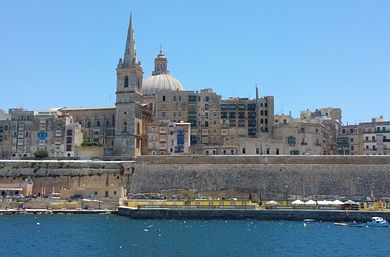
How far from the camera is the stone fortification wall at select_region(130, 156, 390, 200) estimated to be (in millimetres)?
61812

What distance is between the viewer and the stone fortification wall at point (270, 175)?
61.8 m

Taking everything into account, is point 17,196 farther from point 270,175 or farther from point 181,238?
point 181,238

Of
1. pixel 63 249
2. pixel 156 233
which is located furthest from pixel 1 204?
pixel 63 249

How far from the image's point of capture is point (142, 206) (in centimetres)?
5519

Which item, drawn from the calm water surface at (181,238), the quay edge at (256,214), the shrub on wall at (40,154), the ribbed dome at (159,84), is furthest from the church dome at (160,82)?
the calm water surface at (181,238)

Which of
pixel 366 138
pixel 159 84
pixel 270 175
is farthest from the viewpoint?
pixel 159 84

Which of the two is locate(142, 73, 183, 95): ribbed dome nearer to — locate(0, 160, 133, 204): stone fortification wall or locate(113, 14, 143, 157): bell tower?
locate(113, 14, 143, 157): bell tower

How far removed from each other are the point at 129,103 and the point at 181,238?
38.7 m

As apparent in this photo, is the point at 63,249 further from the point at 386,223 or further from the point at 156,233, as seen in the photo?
the point at 386,223

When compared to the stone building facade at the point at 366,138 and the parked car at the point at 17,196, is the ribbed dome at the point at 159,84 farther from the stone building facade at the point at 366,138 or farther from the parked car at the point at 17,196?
the parked car at the point at 17,196

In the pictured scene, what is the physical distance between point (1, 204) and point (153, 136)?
22143 millimetres

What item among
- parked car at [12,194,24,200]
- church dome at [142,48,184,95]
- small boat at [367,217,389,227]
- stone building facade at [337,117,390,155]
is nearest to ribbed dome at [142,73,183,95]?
church dome at [142,48,184,95]

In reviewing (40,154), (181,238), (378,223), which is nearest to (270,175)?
(378,223)

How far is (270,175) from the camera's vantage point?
210 ft
